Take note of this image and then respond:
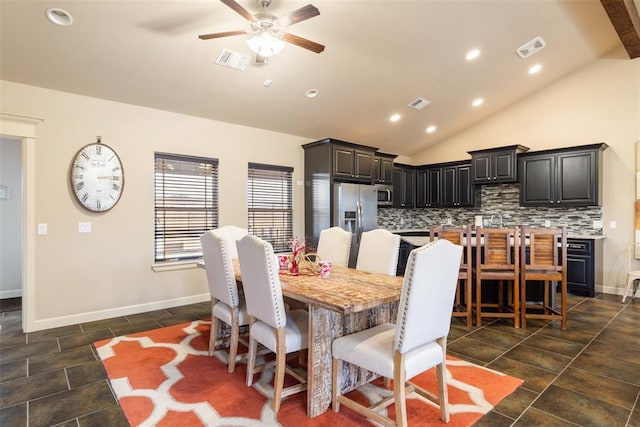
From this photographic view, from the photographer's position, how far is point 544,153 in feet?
19.0

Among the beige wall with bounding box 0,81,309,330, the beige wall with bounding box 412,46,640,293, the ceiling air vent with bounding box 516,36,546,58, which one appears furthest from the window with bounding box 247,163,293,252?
the beige wall with bounding box 412,46,640,293

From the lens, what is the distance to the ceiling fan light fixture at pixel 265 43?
2.70m

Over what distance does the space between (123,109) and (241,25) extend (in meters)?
1.93

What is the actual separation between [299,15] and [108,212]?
323 cm

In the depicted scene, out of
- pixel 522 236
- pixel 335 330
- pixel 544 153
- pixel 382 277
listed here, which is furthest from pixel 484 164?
pixel 335 330

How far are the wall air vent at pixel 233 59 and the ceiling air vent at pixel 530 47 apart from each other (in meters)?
3.68

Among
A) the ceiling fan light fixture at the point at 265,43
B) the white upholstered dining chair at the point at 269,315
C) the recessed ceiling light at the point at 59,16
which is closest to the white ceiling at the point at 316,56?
the recessed ceiling light at the point at 59,16

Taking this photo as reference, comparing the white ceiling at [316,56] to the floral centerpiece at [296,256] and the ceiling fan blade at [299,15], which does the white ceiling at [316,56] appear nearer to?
the ceiling fan blade at [299,15]

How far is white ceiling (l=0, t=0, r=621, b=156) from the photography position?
311 cm

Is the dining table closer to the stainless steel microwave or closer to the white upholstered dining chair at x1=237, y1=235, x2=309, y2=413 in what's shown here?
the white upholstered dining chair at x1=237, y1=235, x2=309, y2=413

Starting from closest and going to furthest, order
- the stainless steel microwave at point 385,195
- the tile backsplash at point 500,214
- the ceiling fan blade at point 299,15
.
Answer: the ceiling fan blade at point 299,15 → the tile backsplash at point 500,214 → the stainless steel microwave at point 385,195

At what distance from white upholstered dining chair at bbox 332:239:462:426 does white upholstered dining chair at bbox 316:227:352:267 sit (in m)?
1.25

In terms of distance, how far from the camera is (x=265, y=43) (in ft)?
9.00

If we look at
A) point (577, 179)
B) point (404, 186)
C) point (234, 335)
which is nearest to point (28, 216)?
point (234, 335)
